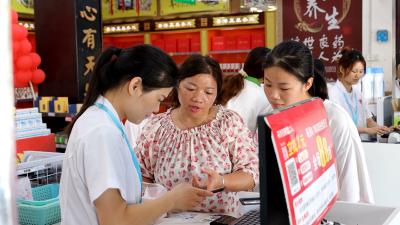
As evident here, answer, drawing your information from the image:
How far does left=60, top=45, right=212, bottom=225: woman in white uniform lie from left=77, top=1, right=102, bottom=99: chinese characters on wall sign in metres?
4.27

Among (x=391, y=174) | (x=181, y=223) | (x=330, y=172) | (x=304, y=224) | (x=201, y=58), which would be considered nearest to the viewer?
(x=304, y=224)

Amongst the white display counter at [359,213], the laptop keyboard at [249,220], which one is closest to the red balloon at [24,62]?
the laptop keyboard at [249,220]

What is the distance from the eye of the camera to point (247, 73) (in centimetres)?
368

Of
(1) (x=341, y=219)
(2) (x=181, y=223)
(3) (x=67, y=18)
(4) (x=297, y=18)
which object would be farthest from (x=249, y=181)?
(4) (x=297, y=18)

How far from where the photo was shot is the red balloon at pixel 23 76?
5496mm

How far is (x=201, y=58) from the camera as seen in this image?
2396 millimetres

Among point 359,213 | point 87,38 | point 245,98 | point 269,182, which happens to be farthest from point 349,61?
point 269,182

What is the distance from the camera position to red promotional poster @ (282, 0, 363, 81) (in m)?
7.38

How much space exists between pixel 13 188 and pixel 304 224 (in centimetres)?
79

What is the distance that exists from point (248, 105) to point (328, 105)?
1268 mm

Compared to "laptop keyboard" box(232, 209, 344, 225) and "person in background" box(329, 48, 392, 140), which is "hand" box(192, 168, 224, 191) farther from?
"person in background" box(329, 48, 392, 140)

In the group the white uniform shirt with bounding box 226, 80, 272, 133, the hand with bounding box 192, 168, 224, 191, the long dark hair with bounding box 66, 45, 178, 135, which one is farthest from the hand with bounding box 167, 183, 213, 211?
the white uniform shirt with bounding box 226, 80, 272, 133

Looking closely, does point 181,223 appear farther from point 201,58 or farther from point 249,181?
point 201,58

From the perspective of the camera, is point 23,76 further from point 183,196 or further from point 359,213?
point 359,213
